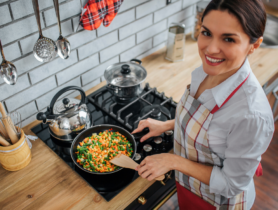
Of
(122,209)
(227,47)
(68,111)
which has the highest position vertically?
(227,47)

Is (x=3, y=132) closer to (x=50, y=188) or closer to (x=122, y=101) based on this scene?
(x=50, y=188)

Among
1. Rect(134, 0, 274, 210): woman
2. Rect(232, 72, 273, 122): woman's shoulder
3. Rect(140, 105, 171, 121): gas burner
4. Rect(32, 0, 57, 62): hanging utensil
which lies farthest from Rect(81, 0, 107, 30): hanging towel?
Rect(232, 72, 273, 122): woman's shoulder

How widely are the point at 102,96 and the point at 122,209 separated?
734mm

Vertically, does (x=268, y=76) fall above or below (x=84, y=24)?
below

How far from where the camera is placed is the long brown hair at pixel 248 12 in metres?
0.71

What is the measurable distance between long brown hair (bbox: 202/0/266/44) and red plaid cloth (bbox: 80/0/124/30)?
0.72 metres

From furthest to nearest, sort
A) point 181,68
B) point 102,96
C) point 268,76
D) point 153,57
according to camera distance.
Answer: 1. point 153,57
2. point 181,68
3. point 268,76
4. point 102,96

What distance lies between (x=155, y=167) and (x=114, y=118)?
17.7 inches

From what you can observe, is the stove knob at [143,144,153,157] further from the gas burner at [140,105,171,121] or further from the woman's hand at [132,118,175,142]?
the gas burner at [140,105,171,121]

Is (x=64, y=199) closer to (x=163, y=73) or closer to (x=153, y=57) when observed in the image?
(x=163, y=73)

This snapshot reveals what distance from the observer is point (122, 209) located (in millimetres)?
974

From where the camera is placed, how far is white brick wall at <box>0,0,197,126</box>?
3.69 ft

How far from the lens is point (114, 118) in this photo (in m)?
1.36

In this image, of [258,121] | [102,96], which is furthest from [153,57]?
[258,121]
